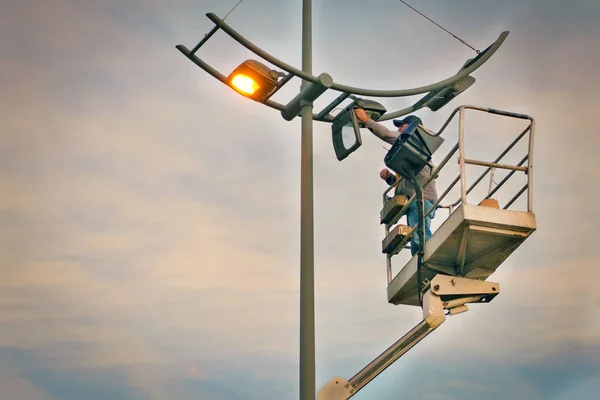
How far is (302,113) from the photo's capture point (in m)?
9.92

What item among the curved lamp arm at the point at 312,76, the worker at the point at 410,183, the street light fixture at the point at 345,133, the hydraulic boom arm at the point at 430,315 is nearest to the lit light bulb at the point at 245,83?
the curved lamp arm at the point at 312,76

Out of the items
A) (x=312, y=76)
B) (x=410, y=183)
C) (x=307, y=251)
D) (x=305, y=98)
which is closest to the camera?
(x=307, y=251)

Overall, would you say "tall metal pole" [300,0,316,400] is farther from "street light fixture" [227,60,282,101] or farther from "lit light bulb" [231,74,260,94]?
"lit light bulb" [231,74,260,94]

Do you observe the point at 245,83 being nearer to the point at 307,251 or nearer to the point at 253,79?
the point at 253,79

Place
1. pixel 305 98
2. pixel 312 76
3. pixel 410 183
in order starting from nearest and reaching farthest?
pixel 312 76, pixel 305 98, pixel 410 183

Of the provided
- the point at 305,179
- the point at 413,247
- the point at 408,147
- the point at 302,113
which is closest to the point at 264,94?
the point at 302,113

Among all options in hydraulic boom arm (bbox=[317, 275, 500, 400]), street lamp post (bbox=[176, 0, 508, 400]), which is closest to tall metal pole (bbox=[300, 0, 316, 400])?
street lamp post (bbox=[176, 0, 508, 400])

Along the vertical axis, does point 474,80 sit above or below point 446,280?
above

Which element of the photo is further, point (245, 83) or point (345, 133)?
point (345, 133)

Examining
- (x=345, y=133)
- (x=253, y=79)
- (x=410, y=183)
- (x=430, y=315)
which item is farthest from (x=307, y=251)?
(x=410, y=183)

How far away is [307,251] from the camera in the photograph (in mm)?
9102

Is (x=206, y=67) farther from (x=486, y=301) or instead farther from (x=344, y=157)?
(x=486, y=301)

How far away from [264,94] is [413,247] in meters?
3.11

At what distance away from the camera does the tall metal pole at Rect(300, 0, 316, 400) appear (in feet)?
28.0
